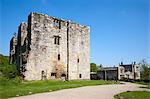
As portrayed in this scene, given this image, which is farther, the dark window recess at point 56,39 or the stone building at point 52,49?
the dark window recess at point 56,39

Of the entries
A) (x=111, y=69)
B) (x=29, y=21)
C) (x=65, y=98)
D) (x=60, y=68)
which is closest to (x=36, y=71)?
(x=60, y=68)

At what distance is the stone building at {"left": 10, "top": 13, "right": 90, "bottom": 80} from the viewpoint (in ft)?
98.4

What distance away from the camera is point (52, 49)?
3225 centimetres

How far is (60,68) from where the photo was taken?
33000 millimetres

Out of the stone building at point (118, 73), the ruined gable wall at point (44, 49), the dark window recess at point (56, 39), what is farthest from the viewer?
the stone building at point (118, 73)

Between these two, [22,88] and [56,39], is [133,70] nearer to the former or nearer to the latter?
[56,39]

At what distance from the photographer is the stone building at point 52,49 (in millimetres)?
30000

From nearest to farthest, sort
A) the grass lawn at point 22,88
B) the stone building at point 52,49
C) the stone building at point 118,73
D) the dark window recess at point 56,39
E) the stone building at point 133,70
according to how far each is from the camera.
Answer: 1. the grass lawn at point 22,88
2. the stone building at point 52,49
3. the dark window recess at point 56,39
4. the stone building at point 118,73
5. the stone building at point 133,70

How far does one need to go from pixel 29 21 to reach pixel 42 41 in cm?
356

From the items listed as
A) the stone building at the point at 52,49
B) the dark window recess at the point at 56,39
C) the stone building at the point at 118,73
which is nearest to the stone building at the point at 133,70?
the stone building at the point at 118,73

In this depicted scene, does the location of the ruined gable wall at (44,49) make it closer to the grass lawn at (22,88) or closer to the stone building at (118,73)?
the grass lawn at (22,88)

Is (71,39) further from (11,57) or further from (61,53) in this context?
(11,57)

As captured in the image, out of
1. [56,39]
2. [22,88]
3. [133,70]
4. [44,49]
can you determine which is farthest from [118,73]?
[22,88]

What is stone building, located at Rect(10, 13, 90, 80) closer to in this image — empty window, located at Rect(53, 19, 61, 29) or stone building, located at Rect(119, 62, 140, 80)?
empty window, located at Rect(53, 19, 61, 29)
